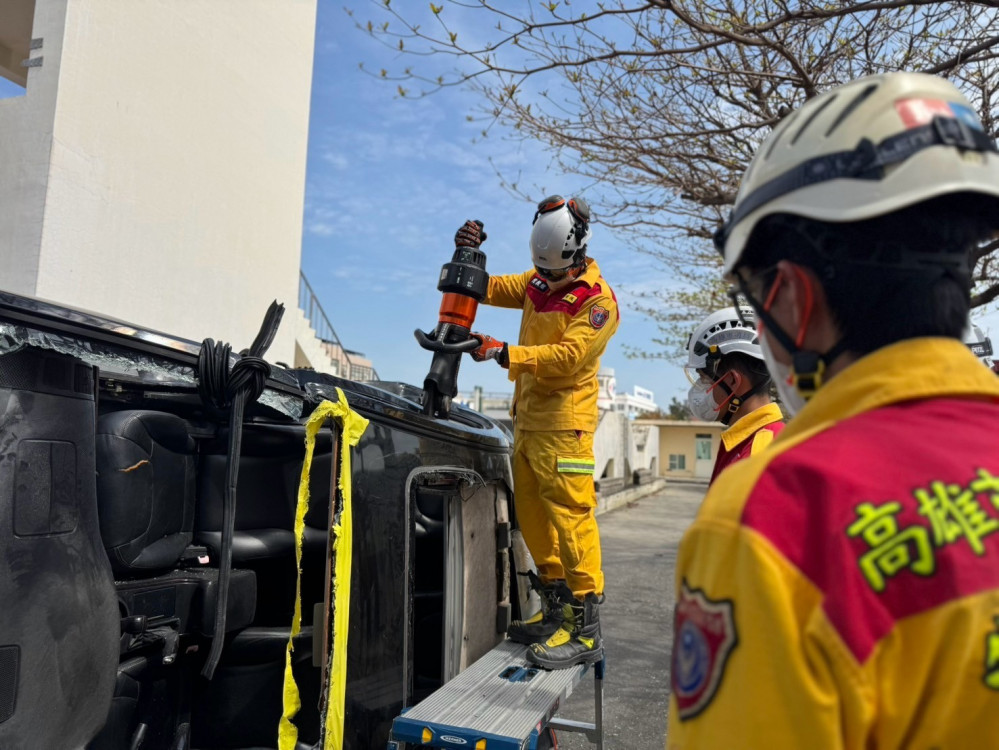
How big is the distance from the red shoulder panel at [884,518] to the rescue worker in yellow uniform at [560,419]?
2.47m

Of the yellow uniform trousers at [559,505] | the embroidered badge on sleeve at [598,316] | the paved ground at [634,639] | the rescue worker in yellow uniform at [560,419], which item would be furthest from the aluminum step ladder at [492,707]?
the embroidered badge on sleeve at [598,316]

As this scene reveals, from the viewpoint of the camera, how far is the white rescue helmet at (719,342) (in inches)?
115

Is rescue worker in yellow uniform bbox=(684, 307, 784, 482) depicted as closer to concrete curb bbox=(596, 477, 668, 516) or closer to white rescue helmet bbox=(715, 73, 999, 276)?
white rescue helmet bbox=(715, 73, 999, 276)

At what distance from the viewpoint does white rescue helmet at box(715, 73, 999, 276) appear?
35.8 inches

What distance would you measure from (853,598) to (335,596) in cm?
165

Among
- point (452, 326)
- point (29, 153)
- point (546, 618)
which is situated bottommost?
point (546, 618)

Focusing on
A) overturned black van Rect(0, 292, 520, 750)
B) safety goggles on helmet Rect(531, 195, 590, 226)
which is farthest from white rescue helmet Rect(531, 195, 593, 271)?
overturned black van Rect(0, 292, 520, 750)

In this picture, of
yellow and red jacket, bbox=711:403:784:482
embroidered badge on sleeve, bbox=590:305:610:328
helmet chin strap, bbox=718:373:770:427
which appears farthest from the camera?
embroidered badge on sleeve, bbox=590:305:610:328

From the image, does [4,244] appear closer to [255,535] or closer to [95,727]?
[255,535]

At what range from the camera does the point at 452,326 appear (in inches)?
128

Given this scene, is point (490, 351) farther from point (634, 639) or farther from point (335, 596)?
point (634, 639)

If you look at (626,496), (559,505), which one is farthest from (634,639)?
(626,496)

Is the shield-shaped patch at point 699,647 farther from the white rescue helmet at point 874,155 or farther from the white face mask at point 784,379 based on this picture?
the white rescue helmet at point 874,155

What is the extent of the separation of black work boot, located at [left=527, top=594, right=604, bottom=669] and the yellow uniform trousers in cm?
6
